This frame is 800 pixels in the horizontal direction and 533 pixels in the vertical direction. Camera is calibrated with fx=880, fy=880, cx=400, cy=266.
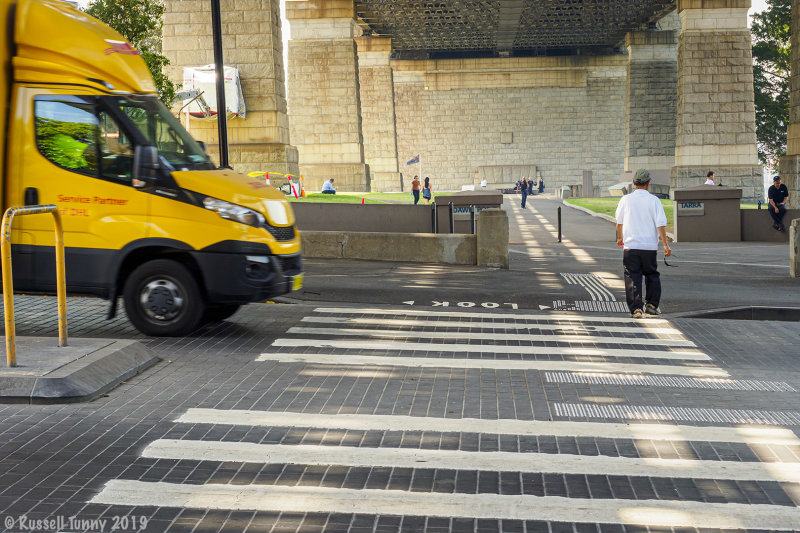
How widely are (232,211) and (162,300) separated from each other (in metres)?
1.26

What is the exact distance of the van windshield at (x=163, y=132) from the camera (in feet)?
30.8

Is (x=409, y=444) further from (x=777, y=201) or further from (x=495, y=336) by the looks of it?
(x=777, y=201)

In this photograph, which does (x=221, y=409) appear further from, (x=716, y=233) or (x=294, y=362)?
(x=716, y=233)

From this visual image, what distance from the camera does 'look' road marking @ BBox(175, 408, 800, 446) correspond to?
6109 mm

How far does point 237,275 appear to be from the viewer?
9.39 metres

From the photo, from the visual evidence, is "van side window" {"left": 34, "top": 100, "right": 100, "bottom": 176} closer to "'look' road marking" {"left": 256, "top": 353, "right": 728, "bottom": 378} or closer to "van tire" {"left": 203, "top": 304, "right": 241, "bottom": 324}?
"van tire" {"left": 203, "top": 304, "right": 241, "bottom": 324}

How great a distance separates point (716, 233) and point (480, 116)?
52.2m

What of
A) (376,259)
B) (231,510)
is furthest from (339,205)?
(231,510)

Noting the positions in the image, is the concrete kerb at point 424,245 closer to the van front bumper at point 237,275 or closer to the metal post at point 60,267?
the van front bumper at point 237,275

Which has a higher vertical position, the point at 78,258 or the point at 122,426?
the point at 78,258

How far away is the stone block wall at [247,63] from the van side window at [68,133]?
65.2 feet

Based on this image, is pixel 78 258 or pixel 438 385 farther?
pixel 78 258

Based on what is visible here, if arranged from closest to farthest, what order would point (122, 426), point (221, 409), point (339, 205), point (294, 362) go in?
point (122, 426), point (221, 409), point (294, 362), point (339, 205)

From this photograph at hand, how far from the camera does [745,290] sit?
1466cm
